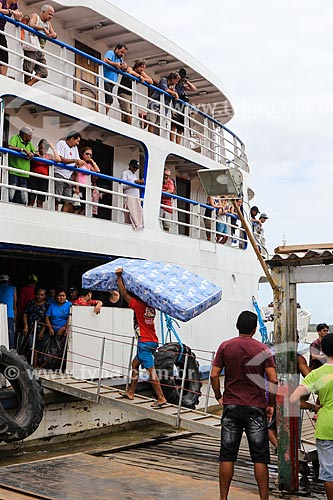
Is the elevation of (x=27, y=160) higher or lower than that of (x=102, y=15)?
lower

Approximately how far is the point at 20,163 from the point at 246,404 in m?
5.70

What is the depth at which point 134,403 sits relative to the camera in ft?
27.2

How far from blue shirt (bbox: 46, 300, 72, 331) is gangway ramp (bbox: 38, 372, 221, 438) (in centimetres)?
73

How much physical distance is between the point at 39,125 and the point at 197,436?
6185 mm

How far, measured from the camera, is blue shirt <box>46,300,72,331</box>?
378 inches

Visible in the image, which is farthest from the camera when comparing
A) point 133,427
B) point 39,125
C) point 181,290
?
point 39,125

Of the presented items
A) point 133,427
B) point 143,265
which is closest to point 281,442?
point 143,265

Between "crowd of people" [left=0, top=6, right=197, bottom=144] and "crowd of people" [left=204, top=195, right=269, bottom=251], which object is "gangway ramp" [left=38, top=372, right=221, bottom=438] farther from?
"crowd of people" [left=204, top=195, right=269, bottom=251]

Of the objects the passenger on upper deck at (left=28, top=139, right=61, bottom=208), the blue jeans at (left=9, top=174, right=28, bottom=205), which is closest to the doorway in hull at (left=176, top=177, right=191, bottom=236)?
the passenger on upper deck at (left=28, top=139, right=61, bottom=208)

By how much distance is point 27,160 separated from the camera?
32.5ft

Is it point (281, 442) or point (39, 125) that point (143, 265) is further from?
point (39, 125)

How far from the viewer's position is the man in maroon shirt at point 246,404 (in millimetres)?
5520

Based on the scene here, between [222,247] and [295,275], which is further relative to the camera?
Result: [222,247]

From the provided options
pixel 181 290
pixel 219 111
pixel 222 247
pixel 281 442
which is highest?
pixel 219 111
